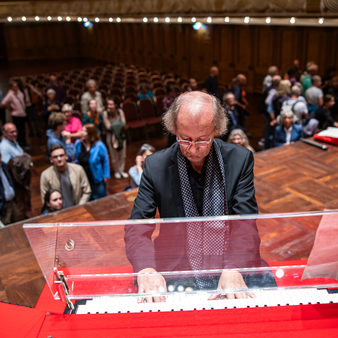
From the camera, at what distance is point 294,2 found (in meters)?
2.80

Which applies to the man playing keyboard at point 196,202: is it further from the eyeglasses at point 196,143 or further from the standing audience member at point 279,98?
the standing audience member at point 279,98

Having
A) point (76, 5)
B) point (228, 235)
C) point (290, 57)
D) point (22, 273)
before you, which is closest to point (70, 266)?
point (228, 235)

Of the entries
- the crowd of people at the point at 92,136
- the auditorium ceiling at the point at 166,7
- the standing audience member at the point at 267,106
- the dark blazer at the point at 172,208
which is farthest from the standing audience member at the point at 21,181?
the standing audience member at the point at 267,106

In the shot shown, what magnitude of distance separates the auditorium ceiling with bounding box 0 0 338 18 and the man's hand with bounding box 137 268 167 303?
7.09ft

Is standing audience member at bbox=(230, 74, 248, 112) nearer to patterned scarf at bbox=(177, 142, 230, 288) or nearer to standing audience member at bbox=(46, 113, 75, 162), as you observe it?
standing audience member at bbox=(46, 113, 75, 162)

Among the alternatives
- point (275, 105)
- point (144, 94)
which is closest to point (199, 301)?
point (275, 105)

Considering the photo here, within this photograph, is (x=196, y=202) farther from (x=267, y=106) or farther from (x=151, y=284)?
(x=267, y=106)

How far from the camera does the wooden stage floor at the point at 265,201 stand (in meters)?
2.67

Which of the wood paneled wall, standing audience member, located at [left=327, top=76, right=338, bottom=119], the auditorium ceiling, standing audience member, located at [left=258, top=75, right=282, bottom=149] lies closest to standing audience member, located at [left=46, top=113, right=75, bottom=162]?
the auditorium ceiling

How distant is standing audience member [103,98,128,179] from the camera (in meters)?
5.79

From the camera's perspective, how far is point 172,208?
1446mm

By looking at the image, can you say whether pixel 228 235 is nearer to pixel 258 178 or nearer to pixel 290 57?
pixel 258 178

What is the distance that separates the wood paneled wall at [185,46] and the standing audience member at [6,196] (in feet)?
29.4

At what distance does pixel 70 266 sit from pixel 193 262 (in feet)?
1.46
